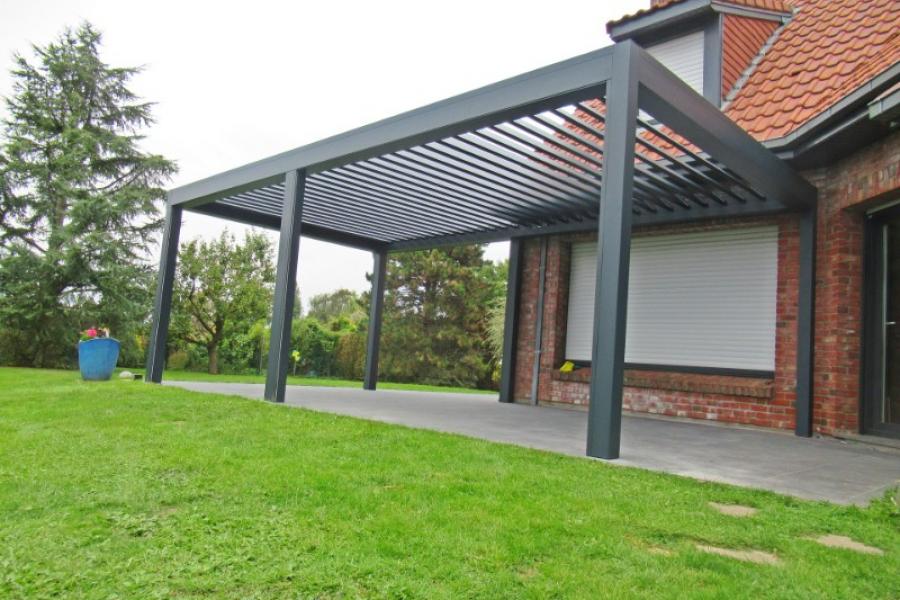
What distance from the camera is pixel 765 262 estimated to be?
7562 millimetres

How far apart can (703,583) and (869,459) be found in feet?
13.4

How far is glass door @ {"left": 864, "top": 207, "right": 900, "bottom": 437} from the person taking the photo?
616 cm

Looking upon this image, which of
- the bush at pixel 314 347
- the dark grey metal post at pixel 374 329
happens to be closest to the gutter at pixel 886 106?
the dark grey metal post at pixel 374 329

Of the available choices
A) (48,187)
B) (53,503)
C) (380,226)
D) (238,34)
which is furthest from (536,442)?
(48,187)

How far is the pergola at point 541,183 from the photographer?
14.5 ft

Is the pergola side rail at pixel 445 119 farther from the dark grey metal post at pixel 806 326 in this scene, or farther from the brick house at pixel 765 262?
the dark grey metal post at pixel 806 326

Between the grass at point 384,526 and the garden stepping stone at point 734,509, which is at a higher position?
the garden stepping stone at point 734,509

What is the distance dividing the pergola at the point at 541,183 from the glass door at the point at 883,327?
58 centimetres

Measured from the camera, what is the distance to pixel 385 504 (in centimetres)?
291

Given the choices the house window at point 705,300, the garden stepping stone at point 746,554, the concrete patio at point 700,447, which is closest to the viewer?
the garden stepping stone at point 746,554

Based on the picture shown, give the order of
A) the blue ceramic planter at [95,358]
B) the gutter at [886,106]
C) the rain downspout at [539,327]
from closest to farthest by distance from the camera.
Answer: the gutter at [886,106] → the blue ceramic planter at [95,358] → the rain downspout at [539,327]

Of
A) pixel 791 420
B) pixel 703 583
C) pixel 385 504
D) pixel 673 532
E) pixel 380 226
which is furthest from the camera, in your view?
pixel 380 226

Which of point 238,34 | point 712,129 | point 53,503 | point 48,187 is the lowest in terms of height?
point 53,503

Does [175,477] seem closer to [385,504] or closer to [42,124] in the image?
[385,504]
